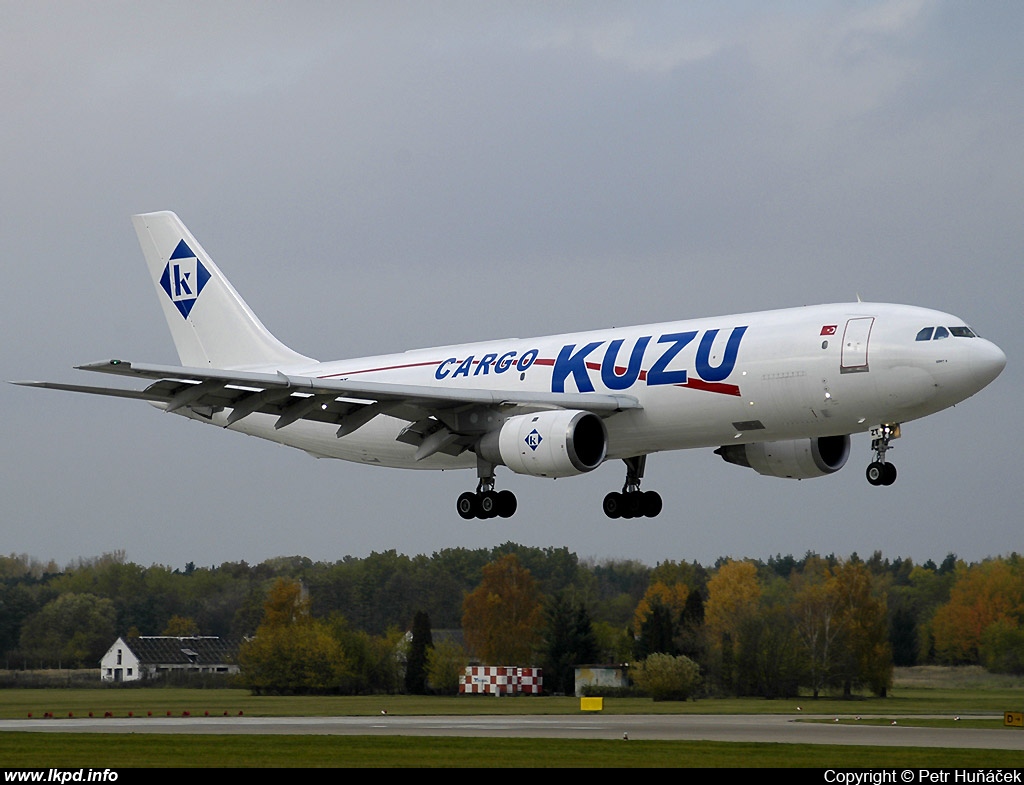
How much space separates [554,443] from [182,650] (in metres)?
46.0

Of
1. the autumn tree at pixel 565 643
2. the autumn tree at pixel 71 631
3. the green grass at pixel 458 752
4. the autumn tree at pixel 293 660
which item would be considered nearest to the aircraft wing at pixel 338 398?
the green grass at pixel 458 752

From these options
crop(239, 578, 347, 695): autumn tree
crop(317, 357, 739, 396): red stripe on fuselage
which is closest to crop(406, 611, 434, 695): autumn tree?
crop(239, 578, 347, 695): autumn tree

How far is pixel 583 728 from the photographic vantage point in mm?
47844

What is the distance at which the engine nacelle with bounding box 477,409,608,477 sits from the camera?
1542 inches

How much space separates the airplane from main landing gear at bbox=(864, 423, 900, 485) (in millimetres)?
36

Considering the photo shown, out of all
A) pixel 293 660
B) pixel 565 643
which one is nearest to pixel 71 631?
pixel 293 660

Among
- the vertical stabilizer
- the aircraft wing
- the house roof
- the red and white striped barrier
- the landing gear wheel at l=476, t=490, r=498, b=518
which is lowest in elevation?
the red and white striped barrier

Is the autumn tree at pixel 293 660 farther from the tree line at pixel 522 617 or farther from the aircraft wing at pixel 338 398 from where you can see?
the aircraft wing at pixel 338 398

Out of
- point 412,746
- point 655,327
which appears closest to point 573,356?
point 655,327

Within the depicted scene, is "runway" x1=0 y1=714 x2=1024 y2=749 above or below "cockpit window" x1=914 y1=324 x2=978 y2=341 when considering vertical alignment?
below

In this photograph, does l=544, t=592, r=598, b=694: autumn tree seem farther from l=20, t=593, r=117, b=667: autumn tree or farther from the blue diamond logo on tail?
the blue diamond logo on tail

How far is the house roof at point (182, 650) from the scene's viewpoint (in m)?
76.1

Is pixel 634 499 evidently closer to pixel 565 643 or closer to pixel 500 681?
pixel 500 681
